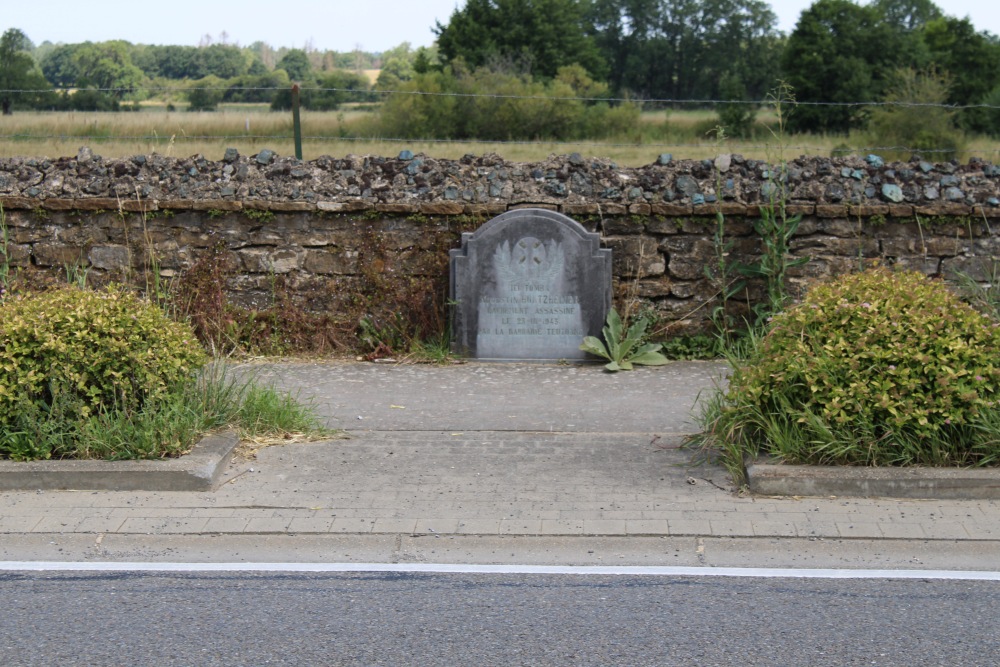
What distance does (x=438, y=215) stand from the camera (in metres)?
9.22

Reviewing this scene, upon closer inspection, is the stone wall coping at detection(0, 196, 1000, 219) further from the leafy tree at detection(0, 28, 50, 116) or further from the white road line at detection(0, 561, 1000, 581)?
the leafy tree at detection(0, 28, 50, 116)

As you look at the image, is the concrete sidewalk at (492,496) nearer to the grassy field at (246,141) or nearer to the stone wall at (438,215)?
the stone wall at (438,215)

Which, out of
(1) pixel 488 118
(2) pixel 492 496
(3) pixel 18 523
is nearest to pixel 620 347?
(2) pixel 492 496

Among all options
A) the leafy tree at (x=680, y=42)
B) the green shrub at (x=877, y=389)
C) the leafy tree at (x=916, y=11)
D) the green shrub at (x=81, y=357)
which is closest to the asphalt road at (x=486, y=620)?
the green shrub at (x=877, y=389)

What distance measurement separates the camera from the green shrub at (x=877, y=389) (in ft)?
19.0

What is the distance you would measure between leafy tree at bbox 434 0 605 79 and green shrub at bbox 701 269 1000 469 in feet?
133

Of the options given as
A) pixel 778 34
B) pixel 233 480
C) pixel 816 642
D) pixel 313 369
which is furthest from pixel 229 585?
pixel 778 34

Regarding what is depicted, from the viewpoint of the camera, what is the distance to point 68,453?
20.2ft

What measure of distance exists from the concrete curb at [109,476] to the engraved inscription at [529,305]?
3422 millimetres

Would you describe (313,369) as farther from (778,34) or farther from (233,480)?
(778,34)

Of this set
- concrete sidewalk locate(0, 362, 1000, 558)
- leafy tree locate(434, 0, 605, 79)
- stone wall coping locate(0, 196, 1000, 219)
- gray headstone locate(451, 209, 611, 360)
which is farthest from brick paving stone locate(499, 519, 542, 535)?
leafy tree locate(434, 0, 605, 79)

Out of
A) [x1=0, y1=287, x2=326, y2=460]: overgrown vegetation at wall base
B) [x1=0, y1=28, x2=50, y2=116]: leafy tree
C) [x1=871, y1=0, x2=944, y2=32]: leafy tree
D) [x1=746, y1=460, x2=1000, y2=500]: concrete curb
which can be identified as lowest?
[x1=746, y1=460, x2=1000, y2=500]: concrete curb

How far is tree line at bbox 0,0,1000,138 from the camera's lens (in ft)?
76.5

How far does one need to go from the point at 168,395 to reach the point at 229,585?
1883 mm
